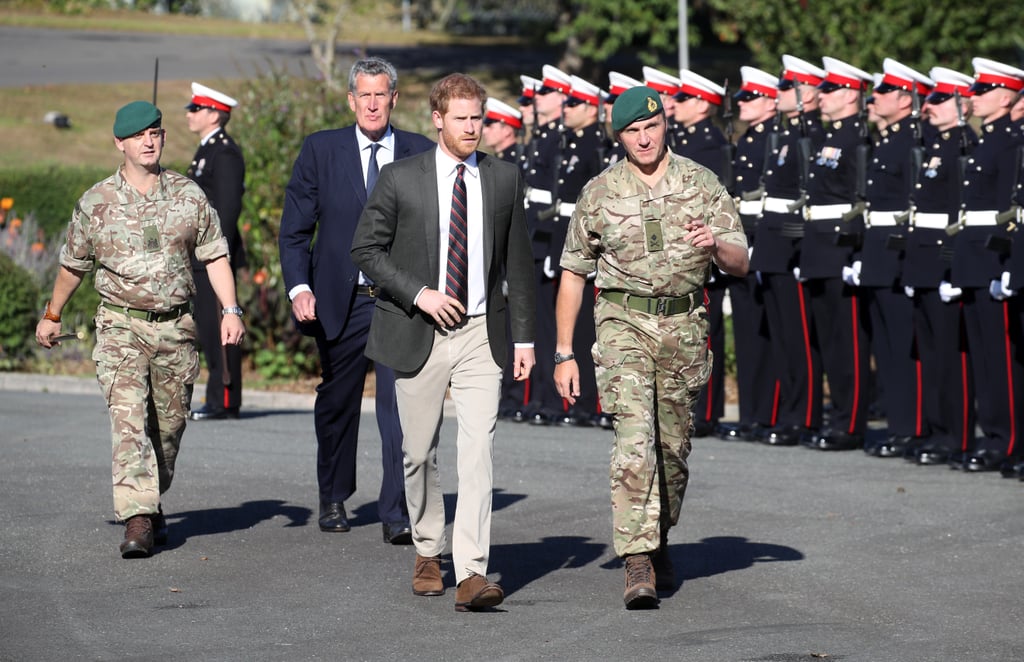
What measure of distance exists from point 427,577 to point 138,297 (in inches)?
81.0

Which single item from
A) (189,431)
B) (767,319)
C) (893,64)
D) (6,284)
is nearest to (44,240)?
(6,284)

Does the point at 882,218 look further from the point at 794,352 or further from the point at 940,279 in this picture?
the point at 794,352

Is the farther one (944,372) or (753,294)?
(753,294)

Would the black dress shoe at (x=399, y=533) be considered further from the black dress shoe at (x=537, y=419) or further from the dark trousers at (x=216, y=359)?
the black dress shoe at (x=537, y=419)

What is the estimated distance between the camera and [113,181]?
8711 millimetres

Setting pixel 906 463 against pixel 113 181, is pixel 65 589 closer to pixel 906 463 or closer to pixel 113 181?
pixel 113 181

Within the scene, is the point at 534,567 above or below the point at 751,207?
below

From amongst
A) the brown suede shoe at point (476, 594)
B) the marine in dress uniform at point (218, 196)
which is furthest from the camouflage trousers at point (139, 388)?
the marine in dress uniform at point (218, 196)

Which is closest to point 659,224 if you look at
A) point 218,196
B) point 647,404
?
point 647,404

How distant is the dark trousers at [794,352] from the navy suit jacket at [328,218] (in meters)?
4.57

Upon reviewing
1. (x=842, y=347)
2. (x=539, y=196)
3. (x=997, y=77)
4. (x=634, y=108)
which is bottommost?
(x=842, y=347)

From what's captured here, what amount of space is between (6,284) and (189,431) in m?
4.66

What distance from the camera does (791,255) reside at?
1273 cm

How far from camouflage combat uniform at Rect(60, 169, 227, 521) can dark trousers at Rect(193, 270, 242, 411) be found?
4517mm
